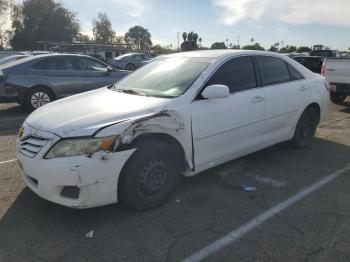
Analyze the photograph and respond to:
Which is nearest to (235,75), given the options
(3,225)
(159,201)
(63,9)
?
(159,201)

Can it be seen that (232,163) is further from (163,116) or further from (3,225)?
(3,225)

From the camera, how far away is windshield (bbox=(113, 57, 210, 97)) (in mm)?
4520

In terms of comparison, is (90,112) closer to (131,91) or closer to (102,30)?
(131,91)

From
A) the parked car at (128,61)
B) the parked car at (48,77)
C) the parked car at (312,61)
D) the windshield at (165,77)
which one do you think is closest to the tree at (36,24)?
the parked car at (128,61)

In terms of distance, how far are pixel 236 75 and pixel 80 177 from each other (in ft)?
8.21

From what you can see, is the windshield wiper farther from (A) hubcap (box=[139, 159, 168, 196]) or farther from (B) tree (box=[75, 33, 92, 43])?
(B) tree (box=[75, 33, 92, 43])

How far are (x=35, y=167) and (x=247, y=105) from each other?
266cm

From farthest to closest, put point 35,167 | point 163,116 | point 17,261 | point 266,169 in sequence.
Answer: point 266,169, point 163,116, point 35,167, point 17,261

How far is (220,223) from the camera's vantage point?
12.5ft

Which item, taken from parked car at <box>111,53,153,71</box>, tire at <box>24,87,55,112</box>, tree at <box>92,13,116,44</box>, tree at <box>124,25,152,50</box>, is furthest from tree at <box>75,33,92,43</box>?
tire at <box>24,87,55,112</box>

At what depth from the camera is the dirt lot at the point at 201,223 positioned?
330 centimetres

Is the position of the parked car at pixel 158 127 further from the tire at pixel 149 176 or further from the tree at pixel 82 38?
the tree at pixel 82 38

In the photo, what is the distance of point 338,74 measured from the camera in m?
10.3

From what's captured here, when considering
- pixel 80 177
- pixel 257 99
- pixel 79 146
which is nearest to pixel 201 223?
pixel 80 177
